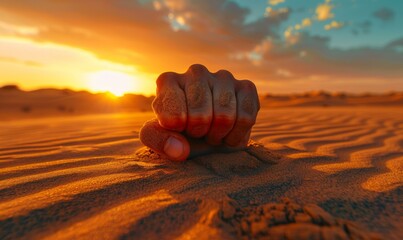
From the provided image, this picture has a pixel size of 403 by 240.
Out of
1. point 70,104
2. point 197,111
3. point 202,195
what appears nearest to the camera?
point 202,195

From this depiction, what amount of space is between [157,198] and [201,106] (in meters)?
0.45

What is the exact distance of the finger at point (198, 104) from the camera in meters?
1.23

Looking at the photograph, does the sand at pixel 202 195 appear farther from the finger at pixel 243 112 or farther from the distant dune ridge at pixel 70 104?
the distant dune ridge at pixel 70 104

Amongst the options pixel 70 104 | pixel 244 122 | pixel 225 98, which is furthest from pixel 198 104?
pixel 70 104

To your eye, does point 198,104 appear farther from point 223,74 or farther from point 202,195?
point 202,195

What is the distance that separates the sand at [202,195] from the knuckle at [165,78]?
0.42 metres

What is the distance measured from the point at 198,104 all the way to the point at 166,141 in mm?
260

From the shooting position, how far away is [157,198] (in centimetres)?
100

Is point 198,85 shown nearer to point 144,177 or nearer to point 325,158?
point 144,177

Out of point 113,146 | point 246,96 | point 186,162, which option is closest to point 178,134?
point 186,162

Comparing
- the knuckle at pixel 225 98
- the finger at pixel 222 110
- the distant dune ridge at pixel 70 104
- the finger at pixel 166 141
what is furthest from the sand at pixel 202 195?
the distant dune ridge at pixel 70 104

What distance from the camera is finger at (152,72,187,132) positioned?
4.07 ft

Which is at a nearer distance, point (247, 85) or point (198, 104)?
point (198, 104)

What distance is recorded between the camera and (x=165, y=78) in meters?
1.34
